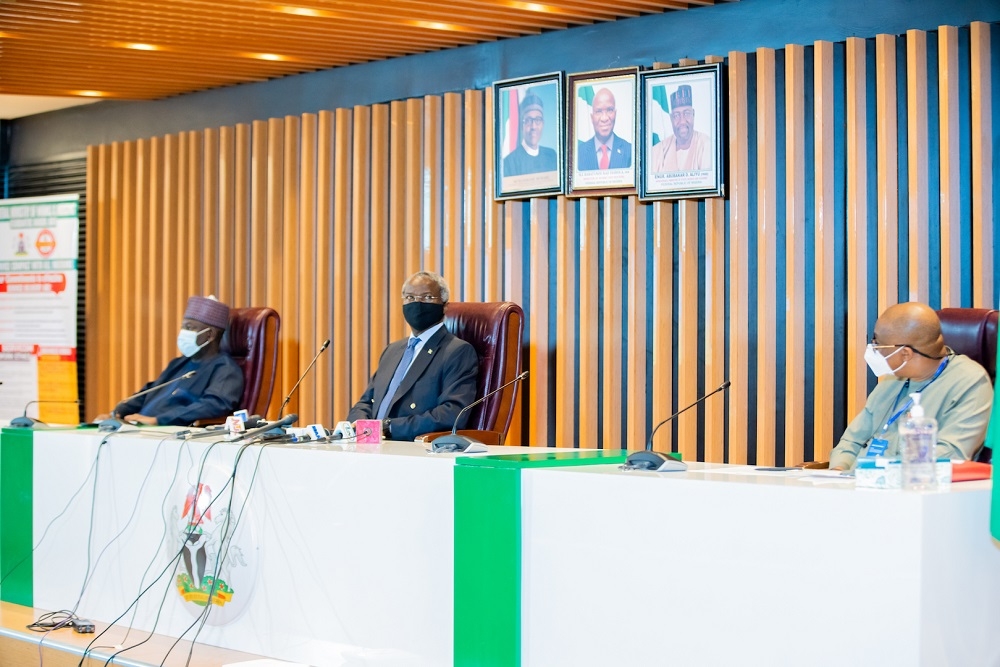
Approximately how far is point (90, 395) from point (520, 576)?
18.2 ft

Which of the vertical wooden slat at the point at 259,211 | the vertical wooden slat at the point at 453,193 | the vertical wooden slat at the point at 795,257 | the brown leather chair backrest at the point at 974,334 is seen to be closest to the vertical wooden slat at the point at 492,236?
the vertical wooden slat at the point at 453,193

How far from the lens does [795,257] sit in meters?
4.52

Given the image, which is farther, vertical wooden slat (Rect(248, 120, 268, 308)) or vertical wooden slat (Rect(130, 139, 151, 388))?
vertical wooden slat (Rect(130, 139, 151, 388))

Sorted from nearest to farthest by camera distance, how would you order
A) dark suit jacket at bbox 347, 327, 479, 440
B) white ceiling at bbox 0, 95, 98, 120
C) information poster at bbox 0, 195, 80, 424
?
dark suit jacket at bbox 347, 327, 479, 440, information poster at bbox 0, 195, 80, 424, white ceiling at bbox 0, 95, 98, 120

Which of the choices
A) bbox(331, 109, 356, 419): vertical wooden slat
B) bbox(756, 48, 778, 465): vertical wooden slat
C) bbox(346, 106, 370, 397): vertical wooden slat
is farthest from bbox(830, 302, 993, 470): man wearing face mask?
bbox(331, 109, 356, 419): vertical wooden slat

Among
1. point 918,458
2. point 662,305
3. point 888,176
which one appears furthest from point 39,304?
point 918,458

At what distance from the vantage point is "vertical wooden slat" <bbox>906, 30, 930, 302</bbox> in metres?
4.25

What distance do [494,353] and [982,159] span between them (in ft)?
6.32

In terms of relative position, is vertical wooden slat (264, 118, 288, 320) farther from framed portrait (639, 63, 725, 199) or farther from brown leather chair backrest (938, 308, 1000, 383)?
brown leather chair backrest (938, 308, 1000, 383)

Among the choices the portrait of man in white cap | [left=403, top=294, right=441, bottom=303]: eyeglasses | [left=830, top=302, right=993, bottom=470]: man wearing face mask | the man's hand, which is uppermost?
the portrait of man in white cap

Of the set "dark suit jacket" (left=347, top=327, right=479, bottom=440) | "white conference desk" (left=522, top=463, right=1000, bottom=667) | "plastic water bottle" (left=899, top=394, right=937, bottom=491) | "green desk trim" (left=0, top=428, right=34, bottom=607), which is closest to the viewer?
"white conference desk" (left=522, top=463, right=1000, bottom=667)

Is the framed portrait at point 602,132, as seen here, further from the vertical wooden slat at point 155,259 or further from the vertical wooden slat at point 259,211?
the vertical wooden slat at point 155,259

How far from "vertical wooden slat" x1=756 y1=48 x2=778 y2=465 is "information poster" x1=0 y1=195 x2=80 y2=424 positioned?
438cm

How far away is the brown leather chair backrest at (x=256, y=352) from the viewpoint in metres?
5.06
